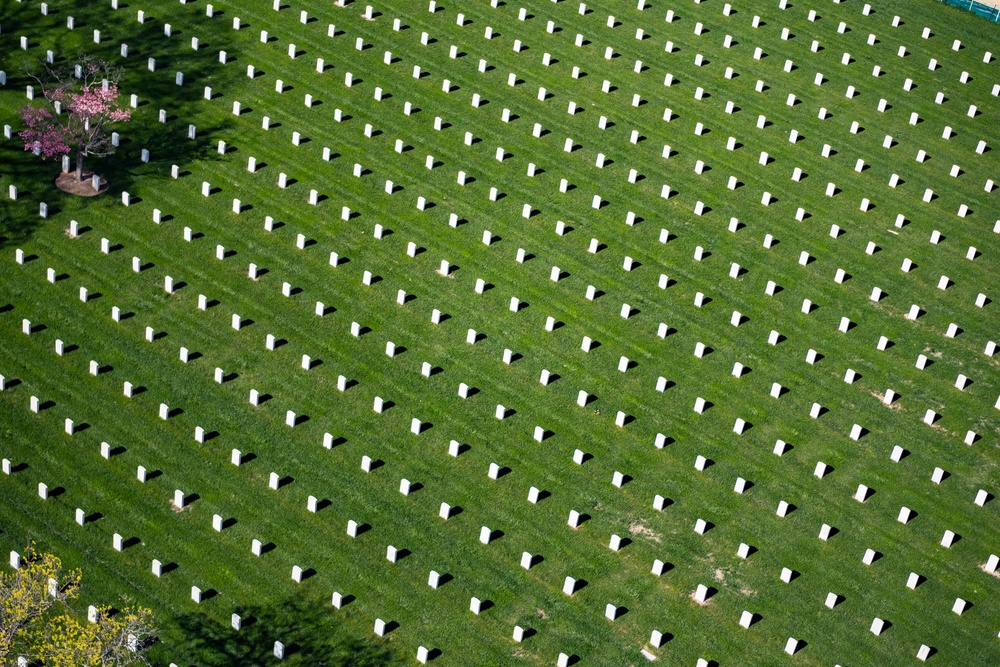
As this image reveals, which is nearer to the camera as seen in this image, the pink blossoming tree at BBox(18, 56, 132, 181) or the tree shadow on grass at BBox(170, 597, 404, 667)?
the tree shadow on grass at BBox(170, 597, 404, 667)

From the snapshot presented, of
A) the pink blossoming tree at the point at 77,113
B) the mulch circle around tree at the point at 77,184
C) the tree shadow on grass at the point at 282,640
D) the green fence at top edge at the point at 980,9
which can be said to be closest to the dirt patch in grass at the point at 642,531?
the tree shadow on grass at the point at 282,640

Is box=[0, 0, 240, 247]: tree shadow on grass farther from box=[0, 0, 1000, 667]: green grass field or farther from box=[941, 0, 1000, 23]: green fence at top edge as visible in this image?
box=[941, 0, 1000, 23]: green fence at top edge

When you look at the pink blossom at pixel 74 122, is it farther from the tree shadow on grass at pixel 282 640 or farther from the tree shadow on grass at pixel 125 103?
the tree shadow on grass at pixel 282 640

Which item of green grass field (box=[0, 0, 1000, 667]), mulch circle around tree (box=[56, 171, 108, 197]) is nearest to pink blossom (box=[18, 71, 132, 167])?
mulch circle around tree (box=[56, 171, 108, 197])

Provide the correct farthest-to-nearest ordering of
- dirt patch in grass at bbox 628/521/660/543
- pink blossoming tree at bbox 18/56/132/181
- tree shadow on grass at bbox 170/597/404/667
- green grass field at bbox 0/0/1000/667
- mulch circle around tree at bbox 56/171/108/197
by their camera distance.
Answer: mulch circle around tree at bbox 56/171/108/197 < pink blossoming tree at bbox 18/56/132/181 < dirt patch in grass at bbox 628/521/660/543 < green grass field at bbox 0/0/1000/667 < tree shadow on grass at bbox 170/597/404/667

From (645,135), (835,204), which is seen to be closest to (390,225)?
(645,135)
